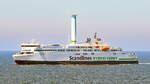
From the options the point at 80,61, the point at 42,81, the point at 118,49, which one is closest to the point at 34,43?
the point at 80,61

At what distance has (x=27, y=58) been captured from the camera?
268 feet

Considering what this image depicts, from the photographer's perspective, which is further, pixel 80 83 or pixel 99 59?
pixel 99 59

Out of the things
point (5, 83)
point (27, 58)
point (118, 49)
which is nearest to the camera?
point (5, 83)

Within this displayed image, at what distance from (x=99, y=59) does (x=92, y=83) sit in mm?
36896

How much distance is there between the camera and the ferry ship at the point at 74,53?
82.6 metres

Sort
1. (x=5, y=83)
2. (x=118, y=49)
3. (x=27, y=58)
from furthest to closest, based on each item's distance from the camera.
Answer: (x=118, y=49), (x=27, y=58), (x=5, y=83)

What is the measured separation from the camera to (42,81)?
169ft

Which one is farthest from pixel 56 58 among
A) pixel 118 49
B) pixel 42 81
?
pixel 42 81

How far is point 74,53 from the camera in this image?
279ft

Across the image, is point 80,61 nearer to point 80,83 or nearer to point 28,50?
point 28,50

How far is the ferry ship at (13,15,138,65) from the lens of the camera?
8256 centimetres

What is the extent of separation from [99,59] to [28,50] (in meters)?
17.7

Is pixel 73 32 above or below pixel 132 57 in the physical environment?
above

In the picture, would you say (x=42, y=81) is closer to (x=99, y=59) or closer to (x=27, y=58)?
(x=27, y=58)
